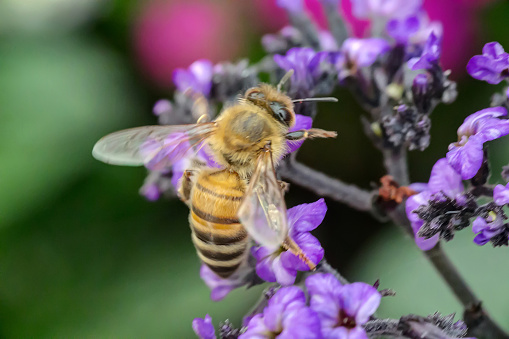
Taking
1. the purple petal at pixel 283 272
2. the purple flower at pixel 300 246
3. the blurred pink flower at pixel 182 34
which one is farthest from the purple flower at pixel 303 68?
the blurred pink flower at pixel 182 34

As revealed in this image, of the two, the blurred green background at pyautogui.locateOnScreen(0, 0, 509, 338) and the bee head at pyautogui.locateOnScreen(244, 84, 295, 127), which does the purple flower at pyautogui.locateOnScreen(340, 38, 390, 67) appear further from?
the blurred green background at pyautogui.locateOnScreen(0, 0, 509, 338)

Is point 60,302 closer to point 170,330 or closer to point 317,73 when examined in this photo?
point 170,330

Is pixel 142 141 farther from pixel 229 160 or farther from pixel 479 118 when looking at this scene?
pixel 479 118

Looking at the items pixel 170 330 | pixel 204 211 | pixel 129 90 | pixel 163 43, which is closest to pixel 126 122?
pixel 129 90

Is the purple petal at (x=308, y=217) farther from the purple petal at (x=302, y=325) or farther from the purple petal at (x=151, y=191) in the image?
the purple petal at (x=151, y=191)

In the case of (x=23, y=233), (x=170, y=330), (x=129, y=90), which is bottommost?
(x=170, y=330)
